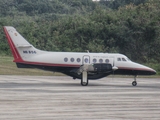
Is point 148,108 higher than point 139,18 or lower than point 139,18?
lower

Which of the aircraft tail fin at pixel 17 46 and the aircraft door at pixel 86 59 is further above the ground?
the aircraft tail fin at pixel 17 46

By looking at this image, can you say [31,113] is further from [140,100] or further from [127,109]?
[140,100]

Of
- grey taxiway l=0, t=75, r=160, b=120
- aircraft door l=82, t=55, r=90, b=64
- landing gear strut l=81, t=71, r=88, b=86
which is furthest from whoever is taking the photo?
aircraft door l=82, t=55, r=90, b=64

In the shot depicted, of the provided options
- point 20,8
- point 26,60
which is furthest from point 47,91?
point 20,8

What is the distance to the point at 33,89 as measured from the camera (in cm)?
2903

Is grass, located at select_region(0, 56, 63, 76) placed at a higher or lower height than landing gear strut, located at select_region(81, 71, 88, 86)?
lower

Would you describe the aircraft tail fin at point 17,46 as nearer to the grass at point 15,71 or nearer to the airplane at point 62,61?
the airplane at point 62,61

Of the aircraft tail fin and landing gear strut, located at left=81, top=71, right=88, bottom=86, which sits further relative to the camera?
the aircraft tail fin

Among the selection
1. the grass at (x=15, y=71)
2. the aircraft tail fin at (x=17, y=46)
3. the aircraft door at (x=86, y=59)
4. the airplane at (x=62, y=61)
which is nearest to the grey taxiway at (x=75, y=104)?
the airplane at (x=62, y=61)

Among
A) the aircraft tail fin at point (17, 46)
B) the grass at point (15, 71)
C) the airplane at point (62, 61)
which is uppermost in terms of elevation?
the aircraft tail fin at point (17, 46)

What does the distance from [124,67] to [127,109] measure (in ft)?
43.0

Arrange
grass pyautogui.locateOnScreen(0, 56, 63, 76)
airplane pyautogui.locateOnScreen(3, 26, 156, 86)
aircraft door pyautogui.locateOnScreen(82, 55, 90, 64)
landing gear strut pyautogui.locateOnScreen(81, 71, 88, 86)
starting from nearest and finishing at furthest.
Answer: landing gear strut pyautogui.locateOnScreen(81, 71, 88, 86) < airplane pyautogui.locateOnScreen(3, 26, 156, 86) < aircraft door pyautogui.locateOnScreen(82, 55, 90, 64) < grass pyautogui.locateOnScreen(0, 56, 63, 76)

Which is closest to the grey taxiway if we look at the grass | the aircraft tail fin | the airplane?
the airplane

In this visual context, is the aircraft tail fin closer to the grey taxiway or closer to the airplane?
the airplane
